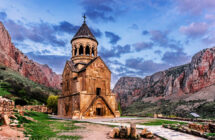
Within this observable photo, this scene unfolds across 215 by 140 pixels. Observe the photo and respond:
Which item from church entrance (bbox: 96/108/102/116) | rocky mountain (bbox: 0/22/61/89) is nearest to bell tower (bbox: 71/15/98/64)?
church entrance (bbox: 96/108/102/116)

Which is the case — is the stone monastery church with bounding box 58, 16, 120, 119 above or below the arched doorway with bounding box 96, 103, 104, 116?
above

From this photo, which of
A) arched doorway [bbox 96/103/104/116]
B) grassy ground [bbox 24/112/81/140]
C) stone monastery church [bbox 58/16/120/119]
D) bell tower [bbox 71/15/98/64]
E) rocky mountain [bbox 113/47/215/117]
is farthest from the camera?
rocky mountain [bbox 113/47/215/117]

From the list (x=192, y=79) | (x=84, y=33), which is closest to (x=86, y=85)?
(x=84, y=33)

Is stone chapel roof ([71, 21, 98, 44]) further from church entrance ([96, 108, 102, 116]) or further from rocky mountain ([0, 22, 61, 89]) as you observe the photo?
rocky mountain ([0, 22, 61, 89])

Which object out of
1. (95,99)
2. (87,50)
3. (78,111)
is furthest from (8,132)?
(87,50)

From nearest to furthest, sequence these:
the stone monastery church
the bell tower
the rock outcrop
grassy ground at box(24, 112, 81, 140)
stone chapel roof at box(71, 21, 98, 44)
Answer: grassy ground at box(24, 112, 81, 140)
the stone monastery church
the bell tower
stone chapel roof at box(71, 21, 98, 44)
the rock outcrop

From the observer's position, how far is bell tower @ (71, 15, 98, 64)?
1150 inches

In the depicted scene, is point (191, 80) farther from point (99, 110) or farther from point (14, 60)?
point (14, 60)

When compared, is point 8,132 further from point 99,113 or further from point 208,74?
point 208,74

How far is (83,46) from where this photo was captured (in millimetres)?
29406

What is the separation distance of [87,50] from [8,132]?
24.9 m

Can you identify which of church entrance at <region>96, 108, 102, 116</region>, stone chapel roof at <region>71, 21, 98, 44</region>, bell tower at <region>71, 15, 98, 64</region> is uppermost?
stone chapel roof at <region>71, 21, 98, 44</region>

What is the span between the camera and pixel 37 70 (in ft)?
440

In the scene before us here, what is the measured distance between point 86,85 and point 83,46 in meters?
8.08
